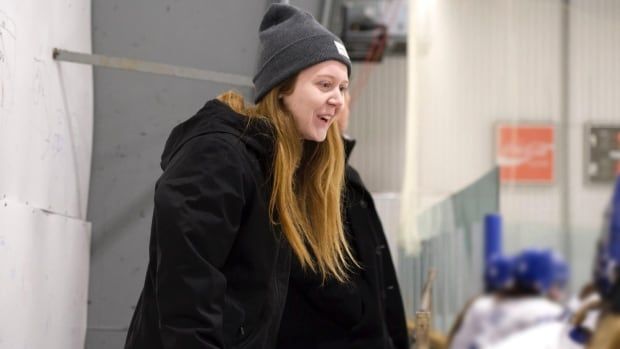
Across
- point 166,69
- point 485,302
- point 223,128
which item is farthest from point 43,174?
point 485,302

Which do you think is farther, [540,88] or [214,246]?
[214,246]

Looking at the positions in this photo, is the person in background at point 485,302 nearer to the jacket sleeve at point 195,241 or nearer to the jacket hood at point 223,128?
the jacket sleeve at point 195,241

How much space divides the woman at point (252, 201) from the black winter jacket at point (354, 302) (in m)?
0.07

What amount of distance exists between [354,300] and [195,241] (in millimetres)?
453

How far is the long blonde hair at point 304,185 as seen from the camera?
1.11 meters

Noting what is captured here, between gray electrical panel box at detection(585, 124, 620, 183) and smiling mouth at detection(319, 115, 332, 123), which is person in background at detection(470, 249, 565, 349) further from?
smiling mouth at detection(319, 115, 332, 123)

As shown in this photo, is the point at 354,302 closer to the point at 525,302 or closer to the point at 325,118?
the point at 325,118

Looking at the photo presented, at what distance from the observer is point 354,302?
4.48 ft

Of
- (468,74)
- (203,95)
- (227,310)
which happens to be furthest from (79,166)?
(468,74)

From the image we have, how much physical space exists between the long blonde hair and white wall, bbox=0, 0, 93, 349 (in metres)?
0.34

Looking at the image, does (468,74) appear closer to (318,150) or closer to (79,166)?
(318,150)

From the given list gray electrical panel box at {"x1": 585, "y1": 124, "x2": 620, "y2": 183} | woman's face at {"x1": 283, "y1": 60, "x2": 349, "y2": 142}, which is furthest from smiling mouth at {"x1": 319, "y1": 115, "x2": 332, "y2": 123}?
gray electrical panel box at {"x1": 585, "y1": 124, "x2": 620, "y2": 183}

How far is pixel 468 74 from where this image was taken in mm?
468

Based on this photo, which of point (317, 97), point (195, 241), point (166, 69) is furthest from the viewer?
point (166, 69)
